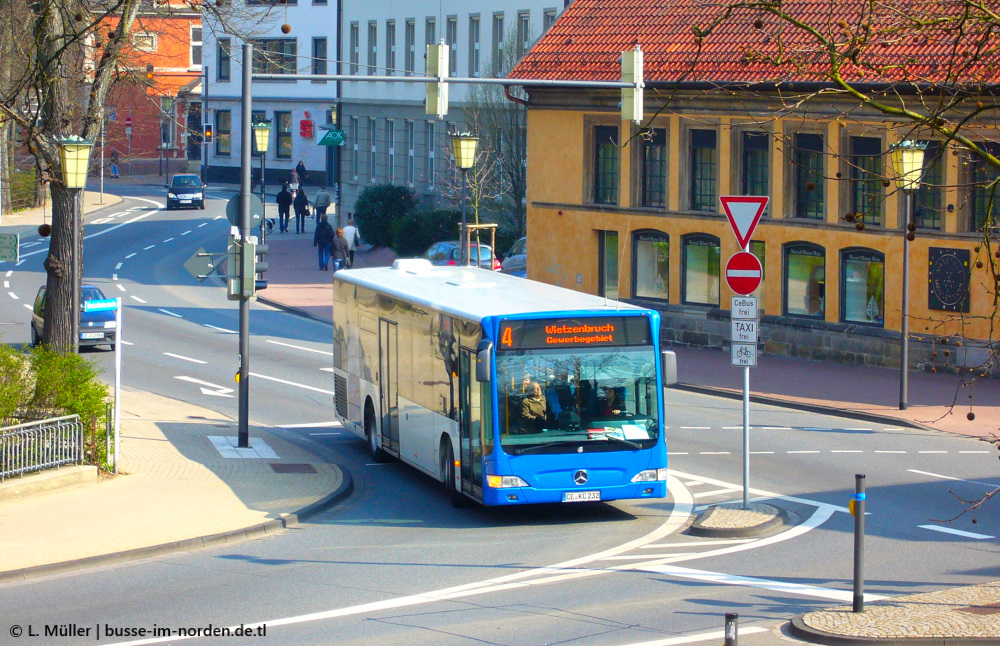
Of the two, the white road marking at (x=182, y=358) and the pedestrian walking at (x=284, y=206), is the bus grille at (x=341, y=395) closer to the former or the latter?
the white road marking at (x=182, y=358)

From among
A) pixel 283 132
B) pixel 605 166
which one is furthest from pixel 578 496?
pixel 283 132

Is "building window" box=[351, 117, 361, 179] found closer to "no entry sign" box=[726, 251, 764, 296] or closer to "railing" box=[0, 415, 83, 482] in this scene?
"railing" box=[0, 415, 83, 482]

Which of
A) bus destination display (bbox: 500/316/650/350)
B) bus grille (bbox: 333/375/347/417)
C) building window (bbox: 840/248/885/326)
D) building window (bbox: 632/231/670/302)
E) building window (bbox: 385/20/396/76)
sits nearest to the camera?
bus destination display (bbox: 500/316/650/350)

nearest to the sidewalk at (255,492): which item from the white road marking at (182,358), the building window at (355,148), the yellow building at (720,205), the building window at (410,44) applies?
the yellow building at (720,205)

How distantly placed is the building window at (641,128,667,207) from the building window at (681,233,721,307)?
4.55 ft

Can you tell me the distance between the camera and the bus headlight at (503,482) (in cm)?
1410

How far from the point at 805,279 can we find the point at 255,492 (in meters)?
17.0

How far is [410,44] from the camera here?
54.9 meters

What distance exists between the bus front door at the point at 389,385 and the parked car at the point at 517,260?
20.3 metres

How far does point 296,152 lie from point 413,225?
33.8 m

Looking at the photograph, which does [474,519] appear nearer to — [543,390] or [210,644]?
[543,390]

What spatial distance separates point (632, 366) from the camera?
14.6 m

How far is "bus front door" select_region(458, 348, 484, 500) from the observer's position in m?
14.4

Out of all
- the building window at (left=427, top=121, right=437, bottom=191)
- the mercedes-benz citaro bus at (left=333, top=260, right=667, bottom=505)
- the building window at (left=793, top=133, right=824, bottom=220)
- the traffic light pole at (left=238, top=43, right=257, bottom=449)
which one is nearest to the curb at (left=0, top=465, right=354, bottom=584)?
the mercedes-benz citaro bus at (left=333, top=260, right=667, bottom=505)
